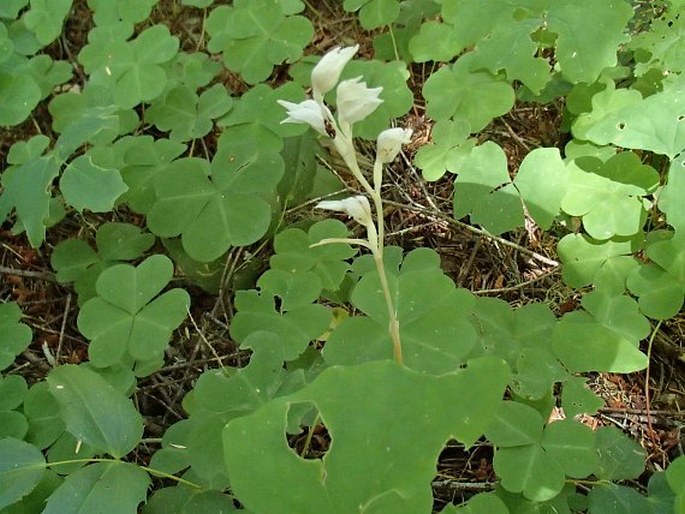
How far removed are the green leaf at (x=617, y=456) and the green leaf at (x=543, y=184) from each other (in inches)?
23.4

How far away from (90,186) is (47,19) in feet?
4.05

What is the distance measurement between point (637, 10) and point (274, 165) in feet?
4.81

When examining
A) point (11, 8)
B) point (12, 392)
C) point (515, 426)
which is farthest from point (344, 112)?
point (11, 8)

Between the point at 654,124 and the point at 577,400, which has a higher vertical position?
the point at 654,124

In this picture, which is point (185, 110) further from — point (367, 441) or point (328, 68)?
point (367, 441)

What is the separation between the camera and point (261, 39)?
2.54 m

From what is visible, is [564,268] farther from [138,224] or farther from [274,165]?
[138,224]

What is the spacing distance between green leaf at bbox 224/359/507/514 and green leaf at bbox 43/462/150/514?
429 millimetres

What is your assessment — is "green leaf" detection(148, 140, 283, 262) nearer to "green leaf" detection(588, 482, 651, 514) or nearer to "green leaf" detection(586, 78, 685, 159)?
"green leaf" detection(586, 78, 685, 159)

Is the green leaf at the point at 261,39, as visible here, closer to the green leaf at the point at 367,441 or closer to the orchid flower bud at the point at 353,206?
the orchid flower bud at the point at 353,206

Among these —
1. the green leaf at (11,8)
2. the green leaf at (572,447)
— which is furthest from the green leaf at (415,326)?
the green leaf at (11,8)

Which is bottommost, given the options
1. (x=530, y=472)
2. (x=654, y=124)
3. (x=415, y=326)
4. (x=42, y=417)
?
(x=530, y=472)

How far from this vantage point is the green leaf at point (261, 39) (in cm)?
251

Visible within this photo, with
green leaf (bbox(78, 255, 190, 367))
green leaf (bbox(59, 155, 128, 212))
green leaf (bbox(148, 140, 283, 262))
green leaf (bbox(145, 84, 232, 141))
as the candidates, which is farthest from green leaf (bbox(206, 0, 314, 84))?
green leaf (bbox(78, 255, 190, 367))
